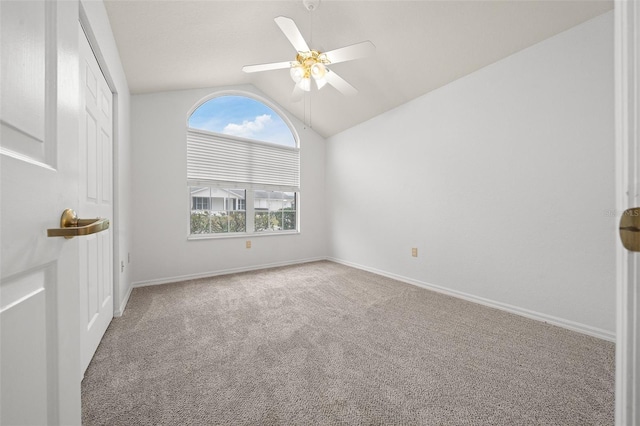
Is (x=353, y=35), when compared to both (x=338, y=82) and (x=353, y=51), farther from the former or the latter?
(x=353, y=51)

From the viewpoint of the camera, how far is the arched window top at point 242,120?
3611mm

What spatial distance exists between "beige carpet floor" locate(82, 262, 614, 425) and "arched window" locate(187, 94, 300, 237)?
1.57 metres

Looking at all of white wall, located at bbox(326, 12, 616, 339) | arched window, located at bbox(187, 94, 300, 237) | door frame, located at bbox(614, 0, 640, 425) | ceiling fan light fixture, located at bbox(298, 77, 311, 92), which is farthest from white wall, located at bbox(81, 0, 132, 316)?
white wall, located at bbox(326, 12, 616, 339)

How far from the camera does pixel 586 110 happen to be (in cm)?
191

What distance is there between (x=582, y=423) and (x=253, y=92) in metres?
4.56

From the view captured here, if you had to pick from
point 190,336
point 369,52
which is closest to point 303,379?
point 190,336

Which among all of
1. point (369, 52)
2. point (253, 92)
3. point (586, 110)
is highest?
point (253, 92)

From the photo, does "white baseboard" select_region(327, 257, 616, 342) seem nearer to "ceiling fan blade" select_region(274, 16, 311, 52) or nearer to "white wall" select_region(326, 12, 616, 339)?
"white wall" select_region(326, 12, 616, 339)

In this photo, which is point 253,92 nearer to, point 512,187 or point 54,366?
point 512,187

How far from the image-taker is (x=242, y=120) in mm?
3910

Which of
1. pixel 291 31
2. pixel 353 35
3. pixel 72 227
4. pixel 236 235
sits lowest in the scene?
pixel 236 235

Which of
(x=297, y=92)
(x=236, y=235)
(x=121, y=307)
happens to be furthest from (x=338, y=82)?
(x=121, y=307)

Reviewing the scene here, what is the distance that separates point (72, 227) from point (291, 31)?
188 cm

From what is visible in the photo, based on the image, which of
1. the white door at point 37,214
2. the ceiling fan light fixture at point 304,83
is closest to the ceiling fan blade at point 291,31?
the ceiling fan light fixture at point 304,83
